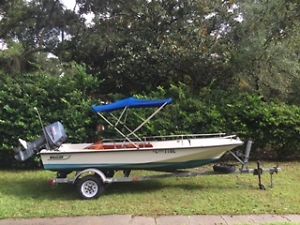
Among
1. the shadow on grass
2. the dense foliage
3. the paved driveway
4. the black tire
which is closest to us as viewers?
the paved driveway

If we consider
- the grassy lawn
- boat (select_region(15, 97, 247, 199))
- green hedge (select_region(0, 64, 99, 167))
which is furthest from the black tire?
green hedge (select_region(0, 64, 99, 167))

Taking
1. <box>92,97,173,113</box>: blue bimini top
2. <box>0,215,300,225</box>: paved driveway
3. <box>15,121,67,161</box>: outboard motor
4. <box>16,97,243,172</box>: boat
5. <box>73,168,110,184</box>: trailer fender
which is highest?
<box>92,97,173,113</box>: blue bimini top

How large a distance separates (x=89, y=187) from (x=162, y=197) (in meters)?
1.40

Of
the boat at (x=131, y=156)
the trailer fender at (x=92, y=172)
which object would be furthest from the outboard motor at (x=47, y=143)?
the trailer fender at (x=92, y=172)

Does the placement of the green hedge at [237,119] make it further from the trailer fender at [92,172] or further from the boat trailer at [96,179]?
the trailer fender at [92,172]

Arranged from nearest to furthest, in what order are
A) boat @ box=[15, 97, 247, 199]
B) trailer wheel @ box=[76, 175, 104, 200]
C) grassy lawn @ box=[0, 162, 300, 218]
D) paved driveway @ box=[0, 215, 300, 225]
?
1. paved driveway @ box=[0, 215, 300, 225]
2. grassy lawn @ box=[0, 162, 300, 218]
3. trailer wheel @ box=[76, 175, 104, 200]
4. boat @ box=[15, 97, 247, 199]

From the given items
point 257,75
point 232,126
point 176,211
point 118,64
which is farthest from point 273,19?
point 176,211

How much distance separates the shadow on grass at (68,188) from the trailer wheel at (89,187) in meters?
0.22

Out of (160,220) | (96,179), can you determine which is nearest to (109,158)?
(96,179)

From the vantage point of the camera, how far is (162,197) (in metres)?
9.15

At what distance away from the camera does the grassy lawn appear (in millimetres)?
8188

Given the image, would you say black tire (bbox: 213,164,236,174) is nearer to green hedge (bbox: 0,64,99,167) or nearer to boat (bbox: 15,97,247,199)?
boat (bbox: 15,97,247,199)

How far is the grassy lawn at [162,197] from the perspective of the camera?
8.19m

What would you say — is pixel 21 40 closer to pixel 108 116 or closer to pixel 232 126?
pixel 108 116
